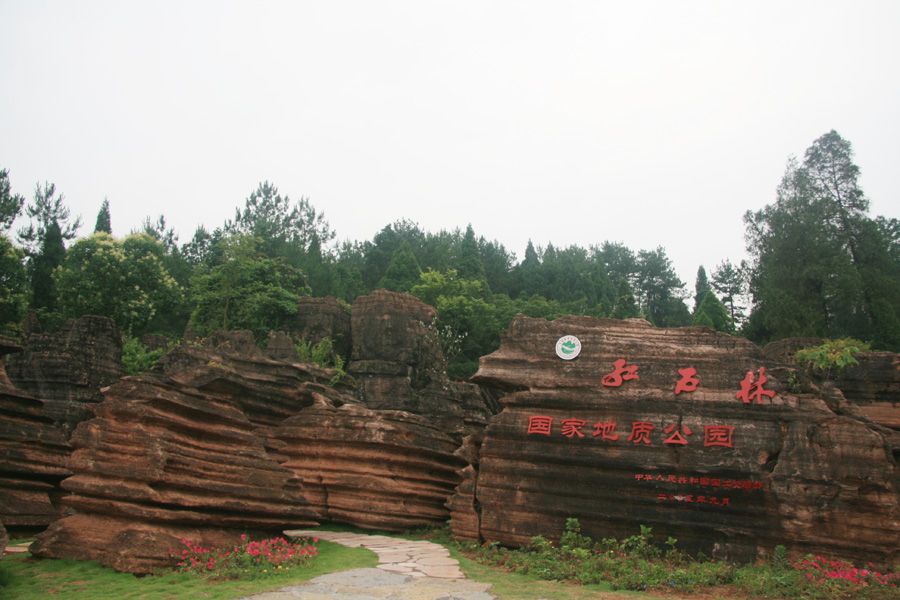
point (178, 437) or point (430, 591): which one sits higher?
point (178, 437)

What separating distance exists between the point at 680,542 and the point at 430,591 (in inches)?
143

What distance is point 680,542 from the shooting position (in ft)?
25.2

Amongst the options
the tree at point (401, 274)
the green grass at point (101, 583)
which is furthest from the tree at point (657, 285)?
the green grass at point (101, 583)

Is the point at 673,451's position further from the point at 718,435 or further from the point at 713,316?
the point at 713,316

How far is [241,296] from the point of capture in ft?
87.4

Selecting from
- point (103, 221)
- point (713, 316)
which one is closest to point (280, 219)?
point (103, 221)

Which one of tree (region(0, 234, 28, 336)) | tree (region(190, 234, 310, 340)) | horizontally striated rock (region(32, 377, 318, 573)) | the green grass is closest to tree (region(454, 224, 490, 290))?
tree (region(190, 234, 310, 340))

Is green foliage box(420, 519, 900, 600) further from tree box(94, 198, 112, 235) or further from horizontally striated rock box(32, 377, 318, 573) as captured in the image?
tree box(94, 198, 112, 235)

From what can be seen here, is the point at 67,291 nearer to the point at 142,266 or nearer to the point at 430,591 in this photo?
the point at 142,266

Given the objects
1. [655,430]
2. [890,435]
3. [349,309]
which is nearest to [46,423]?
[655,430]

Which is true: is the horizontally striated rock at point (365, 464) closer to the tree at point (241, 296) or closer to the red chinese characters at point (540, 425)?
the red chinese characters at point (540, 425)

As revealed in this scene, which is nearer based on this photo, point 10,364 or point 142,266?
point 10,364

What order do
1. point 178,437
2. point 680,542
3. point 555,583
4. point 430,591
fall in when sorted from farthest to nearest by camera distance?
point 680,542 → point 178,437 → point 555,583 → point 430,591

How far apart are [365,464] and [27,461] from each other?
17.1 ft
